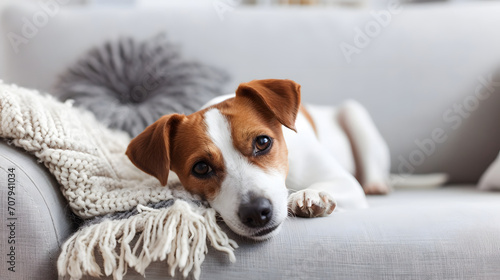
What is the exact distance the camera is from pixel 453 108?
216 centimetres

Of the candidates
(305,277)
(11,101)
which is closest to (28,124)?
(11,101)

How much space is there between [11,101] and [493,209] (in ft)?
4.89

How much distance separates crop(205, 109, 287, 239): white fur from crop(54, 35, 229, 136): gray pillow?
2.05ft

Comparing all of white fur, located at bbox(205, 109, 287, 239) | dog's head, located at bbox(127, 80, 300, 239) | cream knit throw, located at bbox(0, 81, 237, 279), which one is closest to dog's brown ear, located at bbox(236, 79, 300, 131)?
dog's head, located at bbox(127, 80, 300, 239)

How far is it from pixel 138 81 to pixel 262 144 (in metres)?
1.01

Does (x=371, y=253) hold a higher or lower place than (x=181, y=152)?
lower

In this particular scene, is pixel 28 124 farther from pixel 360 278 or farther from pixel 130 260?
pixel 360 278

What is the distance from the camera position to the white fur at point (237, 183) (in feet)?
3.73

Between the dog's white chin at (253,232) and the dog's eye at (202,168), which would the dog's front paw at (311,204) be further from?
A: the dog's eye at (202,168)

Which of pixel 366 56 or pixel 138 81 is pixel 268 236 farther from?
pixel 366 56

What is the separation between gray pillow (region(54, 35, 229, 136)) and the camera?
6.34 feet

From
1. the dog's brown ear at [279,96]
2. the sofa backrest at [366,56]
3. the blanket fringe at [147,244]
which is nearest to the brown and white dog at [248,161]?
the dog's brown ear at [279,96]

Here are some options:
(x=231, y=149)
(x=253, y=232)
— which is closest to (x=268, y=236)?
(x=253, y=232)

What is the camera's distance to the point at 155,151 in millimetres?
1300
